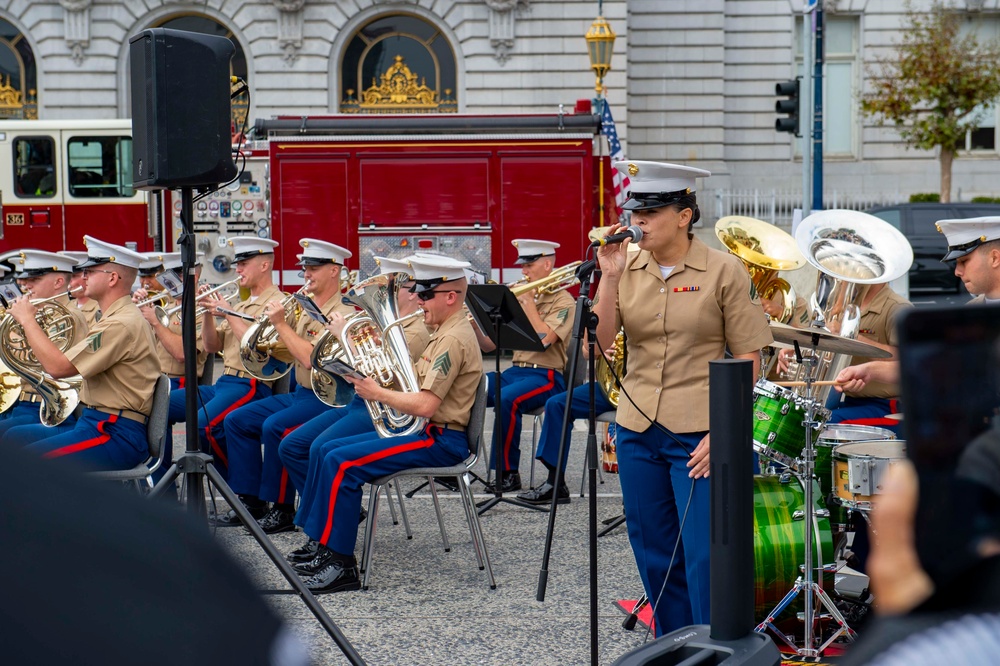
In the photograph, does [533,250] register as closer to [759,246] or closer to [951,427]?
[759,246]

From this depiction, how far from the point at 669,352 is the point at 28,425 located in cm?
410

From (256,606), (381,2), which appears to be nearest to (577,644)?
(256,606)

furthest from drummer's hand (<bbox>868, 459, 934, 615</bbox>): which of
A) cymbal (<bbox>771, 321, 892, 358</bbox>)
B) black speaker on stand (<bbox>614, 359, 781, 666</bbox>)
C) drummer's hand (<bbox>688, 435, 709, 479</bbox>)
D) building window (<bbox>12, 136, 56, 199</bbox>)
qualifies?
building window (<bbox>12, 136, 56, 199</bbox>)

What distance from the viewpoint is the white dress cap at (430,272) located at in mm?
6312

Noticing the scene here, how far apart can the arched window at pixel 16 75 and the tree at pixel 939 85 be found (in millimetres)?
18407

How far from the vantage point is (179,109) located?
4.97m

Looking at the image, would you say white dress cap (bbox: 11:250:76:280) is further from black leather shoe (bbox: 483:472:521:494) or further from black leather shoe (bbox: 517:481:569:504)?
black leather shoe (bbox: 517:481:569:504)

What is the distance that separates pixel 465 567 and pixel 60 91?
21992 millimetres

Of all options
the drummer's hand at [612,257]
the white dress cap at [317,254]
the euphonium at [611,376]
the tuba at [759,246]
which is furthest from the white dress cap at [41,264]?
the drummer's hand at [612,257]

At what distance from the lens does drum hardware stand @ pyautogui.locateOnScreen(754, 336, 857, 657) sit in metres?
4.67

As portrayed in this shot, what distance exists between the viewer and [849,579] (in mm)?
5602

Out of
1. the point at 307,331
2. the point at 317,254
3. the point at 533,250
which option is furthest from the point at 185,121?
the point at 533,250

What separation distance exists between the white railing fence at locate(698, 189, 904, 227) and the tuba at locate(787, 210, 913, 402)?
2075 centimetres

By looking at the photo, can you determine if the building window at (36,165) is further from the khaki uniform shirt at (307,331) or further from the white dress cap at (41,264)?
the khaki uniform shirt at (307,331)
